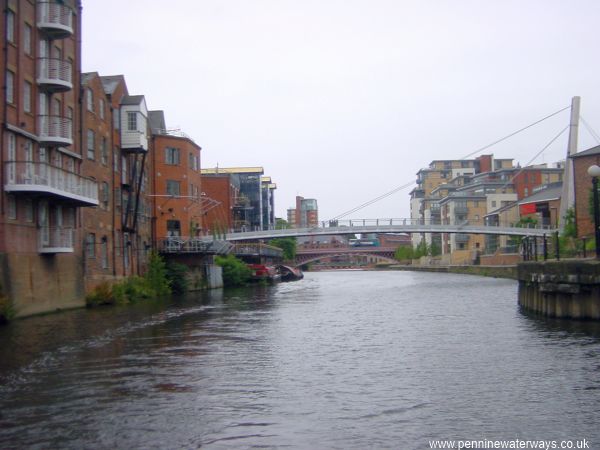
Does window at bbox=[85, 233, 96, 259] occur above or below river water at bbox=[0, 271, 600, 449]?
above

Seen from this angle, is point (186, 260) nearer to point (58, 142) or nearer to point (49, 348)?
point (58, 142)

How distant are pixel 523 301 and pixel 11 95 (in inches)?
873

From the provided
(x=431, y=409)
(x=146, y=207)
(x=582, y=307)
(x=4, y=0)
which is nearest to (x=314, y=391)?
(x=431, y=409)

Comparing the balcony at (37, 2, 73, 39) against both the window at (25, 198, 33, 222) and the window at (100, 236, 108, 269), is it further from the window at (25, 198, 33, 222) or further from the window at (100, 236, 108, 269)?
the window at (100, 236, 108, 269)

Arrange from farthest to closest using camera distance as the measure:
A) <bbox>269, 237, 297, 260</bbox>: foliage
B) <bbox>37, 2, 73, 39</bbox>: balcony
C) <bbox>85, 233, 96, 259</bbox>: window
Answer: <bbox>269, 237, 297, 260</bbox>: foliage
<bbox>85, 233, 96, 259</bbox>: window
<bbox>37, 2, 73, 39</bbox>: balcony

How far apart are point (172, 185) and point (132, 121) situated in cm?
1020

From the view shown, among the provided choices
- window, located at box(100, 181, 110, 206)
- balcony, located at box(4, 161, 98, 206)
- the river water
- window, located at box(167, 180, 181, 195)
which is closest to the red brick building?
window, located at box(167, 180, 181, 195)

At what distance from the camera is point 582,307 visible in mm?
23594

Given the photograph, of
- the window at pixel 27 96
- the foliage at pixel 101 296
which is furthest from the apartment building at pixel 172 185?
the window at pixel 27 96

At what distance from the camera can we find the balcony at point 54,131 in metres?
31.2

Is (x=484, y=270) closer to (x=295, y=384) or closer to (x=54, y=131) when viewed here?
(x=54, y=131)

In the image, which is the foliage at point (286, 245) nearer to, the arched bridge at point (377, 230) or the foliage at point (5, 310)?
the arched bridge at point (377, 230)

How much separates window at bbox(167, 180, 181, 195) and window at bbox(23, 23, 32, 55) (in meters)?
24.5

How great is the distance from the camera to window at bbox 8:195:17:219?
2806cm
